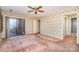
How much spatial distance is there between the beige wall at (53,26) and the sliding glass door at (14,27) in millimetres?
397

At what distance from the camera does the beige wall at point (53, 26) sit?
1.83 metres

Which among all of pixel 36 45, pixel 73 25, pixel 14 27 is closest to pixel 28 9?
pixel 14 27

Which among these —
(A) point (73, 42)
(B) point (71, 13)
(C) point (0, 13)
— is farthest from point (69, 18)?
(C) point (0, 13)

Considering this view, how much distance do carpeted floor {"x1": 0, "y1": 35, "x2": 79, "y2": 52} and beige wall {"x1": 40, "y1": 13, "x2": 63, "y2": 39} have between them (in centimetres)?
10


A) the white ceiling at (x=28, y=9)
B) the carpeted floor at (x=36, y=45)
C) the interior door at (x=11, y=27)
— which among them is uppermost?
the white ceiling at (x=28, y=9)

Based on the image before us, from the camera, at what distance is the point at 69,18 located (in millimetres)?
1805

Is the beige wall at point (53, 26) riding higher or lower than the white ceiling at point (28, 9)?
lower

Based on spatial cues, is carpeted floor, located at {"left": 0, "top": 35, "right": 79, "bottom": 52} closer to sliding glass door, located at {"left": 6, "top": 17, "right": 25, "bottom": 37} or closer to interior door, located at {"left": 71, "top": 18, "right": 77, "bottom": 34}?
sliding glass door, located at {"left": 6, "top": 17, "right": 25, "bottom": 37}

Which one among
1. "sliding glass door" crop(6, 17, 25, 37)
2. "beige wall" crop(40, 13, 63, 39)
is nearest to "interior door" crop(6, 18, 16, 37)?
"sliding glass door" crop(6, 17, 25, 37)

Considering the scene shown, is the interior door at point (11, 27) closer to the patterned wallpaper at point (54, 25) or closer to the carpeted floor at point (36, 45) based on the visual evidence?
the carpeted floor at point (36, 45)

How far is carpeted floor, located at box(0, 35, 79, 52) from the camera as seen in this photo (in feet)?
5.80

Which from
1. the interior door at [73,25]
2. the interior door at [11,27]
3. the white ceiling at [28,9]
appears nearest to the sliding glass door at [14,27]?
the interior door at [11,27]
